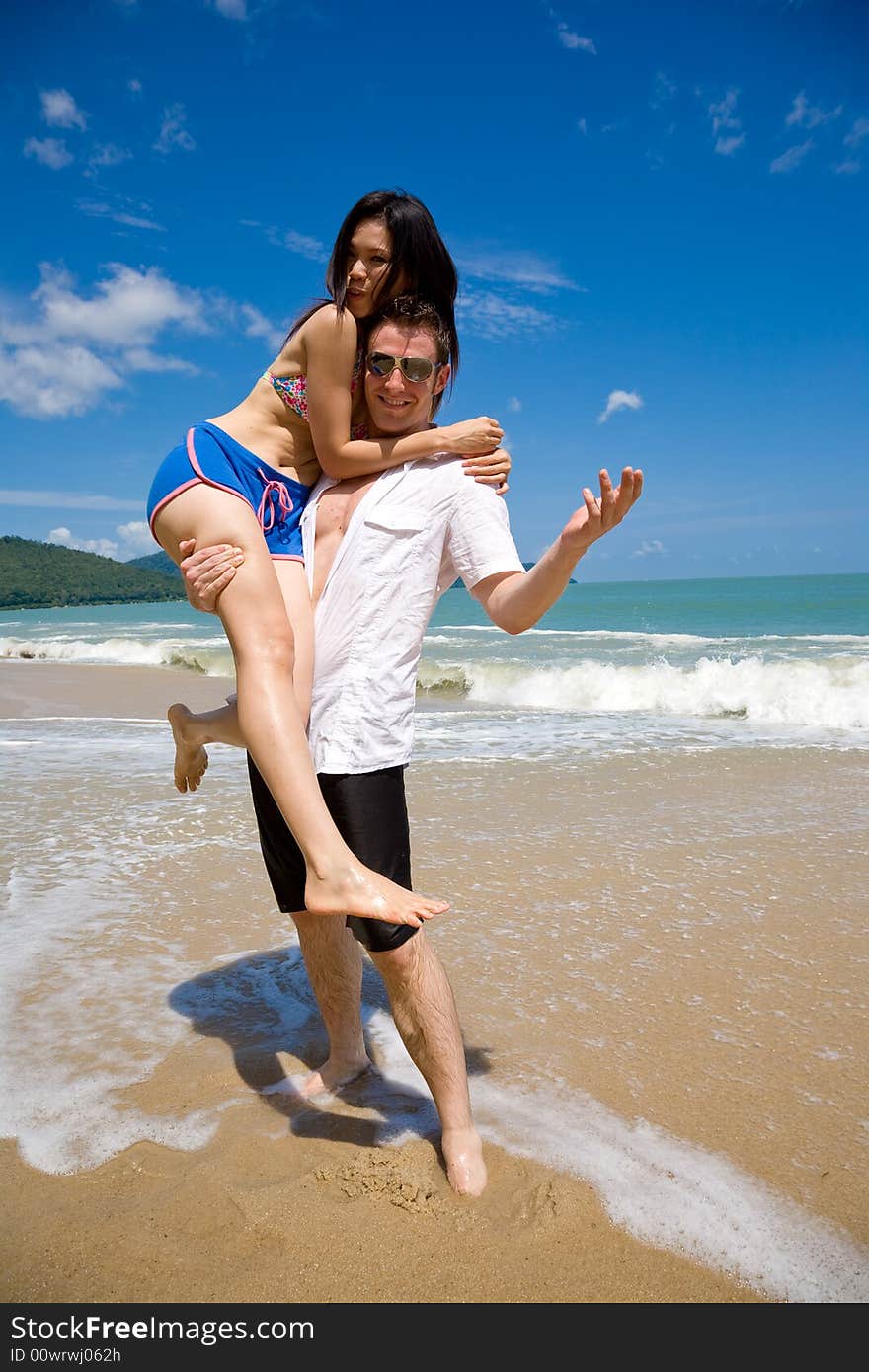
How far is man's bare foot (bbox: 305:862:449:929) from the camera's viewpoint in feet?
7.04

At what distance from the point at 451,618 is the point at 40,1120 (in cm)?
4091

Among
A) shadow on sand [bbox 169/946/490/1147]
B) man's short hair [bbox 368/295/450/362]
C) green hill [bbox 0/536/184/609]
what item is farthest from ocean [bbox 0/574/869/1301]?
green hill [bbox 0/536/184/609]

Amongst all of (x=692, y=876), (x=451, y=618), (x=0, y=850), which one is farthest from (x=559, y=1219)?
(x=451, y=618)

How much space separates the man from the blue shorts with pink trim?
90 millimetres

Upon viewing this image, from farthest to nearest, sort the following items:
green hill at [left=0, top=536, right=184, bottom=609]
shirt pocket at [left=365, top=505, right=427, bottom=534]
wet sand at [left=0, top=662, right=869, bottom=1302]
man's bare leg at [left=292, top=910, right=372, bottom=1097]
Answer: green hill at [left=0, top=536, right=184, bottom=609] < man's bare leg at [left=292, top=910, right=372, bottom=1097] < shirt pocket at [left=365, top=505, right=427, bottom=534] < wet sand at [left=0, top=662, right=869, bottom=1302]

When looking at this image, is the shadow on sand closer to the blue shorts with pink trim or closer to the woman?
the woman

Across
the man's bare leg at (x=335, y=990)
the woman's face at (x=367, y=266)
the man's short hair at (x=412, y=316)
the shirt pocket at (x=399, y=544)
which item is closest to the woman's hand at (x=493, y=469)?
the shirt pocket at (x=399, y=544)

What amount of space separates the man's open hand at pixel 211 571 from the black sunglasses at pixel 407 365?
2.30ft

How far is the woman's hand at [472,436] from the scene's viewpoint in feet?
8.39

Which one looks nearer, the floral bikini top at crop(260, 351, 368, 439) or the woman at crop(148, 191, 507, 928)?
the woman at crop(148, 191, 507, 928)

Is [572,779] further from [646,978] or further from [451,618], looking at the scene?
[451,618]

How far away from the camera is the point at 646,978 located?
11.8 ft

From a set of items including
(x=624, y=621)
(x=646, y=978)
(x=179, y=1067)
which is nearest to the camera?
(x=179, y=1067)

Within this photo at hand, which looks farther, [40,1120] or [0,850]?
[0,850]
